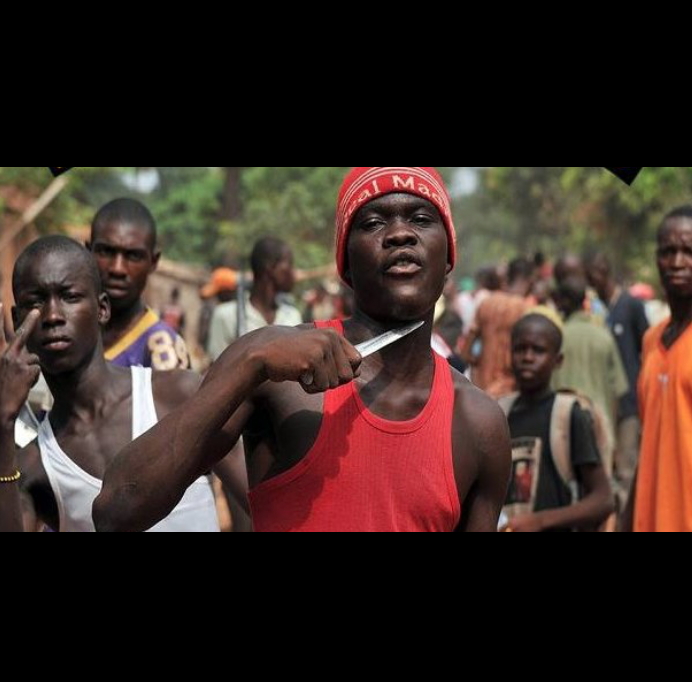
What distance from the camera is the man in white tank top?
4.32 meters

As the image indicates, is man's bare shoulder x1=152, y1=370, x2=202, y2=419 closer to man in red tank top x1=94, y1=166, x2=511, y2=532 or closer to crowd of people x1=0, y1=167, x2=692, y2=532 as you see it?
crowd of people x1=0, y1=167, x2=692, y2=532

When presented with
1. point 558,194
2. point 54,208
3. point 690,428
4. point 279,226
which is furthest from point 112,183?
point 690,428

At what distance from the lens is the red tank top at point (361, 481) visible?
3.17m

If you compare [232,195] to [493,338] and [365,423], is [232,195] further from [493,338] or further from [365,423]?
[365,423]

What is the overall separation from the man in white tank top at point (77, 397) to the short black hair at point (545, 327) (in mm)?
2927

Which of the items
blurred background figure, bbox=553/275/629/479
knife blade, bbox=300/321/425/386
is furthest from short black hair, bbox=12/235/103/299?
blurred background figure, bbox=553/275/629/479

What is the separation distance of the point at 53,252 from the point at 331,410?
1.62m

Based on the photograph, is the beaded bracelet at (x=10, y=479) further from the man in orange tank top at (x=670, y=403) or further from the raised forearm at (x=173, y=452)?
the man in orange tank top at (x=670, y=403)

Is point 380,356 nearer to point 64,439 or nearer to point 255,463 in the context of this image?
point 255,463

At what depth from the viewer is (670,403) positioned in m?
6.10

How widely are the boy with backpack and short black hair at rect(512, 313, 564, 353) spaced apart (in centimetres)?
39

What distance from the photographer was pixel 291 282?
9867 millimetres

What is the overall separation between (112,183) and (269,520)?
6334 cm

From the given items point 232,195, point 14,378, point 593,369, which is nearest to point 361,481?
point 14,378
